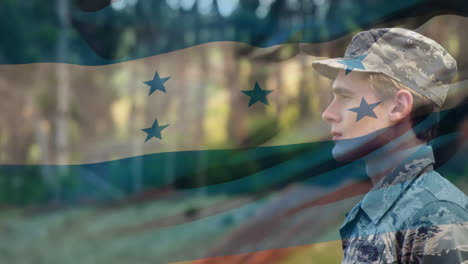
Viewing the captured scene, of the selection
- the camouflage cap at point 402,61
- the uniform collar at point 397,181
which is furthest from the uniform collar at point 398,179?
the camouflage cap at point 402,61

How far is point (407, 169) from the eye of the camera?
32.1 inches

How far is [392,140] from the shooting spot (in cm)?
82

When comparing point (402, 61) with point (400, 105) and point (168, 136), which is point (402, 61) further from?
point (168, 136)

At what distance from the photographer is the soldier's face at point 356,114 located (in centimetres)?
81

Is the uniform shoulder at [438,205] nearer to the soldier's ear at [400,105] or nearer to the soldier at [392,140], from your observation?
the soldier at [392,140]

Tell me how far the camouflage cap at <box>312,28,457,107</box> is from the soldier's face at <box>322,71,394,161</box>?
0.03 meters

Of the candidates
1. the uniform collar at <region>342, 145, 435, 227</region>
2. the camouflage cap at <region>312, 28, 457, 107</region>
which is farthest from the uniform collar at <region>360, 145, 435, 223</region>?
the camouflage cap at <region>312, 28, 457, 107</region>

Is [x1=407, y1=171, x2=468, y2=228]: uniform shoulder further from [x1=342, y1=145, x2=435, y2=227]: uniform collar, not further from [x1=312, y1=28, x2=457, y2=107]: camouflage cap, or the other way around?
[x1=312, y1=28, x2=457, y2=107]: camouflage cap

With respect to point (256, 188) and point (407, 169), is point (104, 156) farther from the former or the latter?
point (407, 169)

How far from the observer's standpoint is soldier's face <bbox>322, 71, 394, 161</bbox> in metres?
0.81

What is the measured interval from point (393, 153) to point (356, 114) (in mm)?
94

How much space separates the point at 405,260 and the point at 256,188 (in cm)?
26

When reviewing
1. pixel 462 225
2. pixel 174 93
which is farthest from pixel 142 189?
pixel 462 225

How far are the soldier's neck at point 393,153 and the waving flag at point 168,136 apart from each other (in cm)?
4
